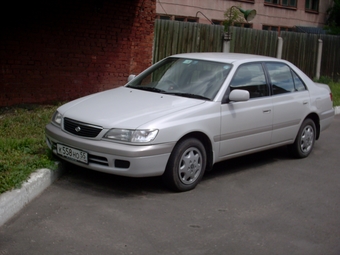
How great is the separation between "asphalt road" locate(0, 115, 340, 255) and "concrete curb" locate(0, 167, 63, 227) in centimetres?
7

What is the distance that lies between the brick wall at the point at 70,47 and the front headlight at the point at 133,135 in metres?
4.86

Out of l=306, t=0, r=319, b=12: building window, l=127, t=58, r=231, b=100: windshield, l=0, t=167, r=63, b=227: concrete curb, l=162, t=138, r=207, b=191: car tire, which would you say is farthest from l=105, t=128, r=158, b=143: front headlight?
l=306, t=0, r=319, b=12: building window

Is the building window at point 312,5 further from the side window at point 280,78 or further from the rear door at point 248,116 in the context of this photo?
the rear door at point 248,116

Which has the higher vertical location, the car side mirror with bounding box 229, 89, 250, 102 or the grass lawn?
the car side mirror with bounding box 229, 89, 250, 102

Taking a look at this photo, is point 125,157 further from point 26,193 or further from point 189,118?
point 26,193

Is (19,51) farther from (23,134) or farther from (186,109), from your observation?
(186,109)

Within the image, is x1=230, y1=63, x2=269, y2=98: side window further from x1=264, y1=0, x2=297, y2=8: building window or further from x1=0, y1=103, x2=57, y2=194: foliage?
x1=264, y1=0, x2=297, y2=8: building window

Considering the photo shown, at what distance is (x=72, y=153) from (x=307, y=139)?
12.7ft

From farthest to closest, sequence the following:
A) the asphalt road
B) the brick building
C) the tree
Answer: the tree
the brick building
the asphalt road

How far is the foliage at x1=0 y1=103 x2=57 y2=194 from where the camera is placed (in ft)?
19.5

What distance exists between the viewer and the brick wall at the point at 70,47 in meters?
10.2

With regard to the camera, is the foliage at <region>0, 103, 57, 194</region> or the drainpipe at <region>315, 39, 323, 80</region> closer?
the foliage at <region>0, 103, 57, 194</region>

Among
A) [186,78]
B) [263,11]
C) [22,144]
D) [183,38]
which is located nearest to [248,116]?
[186,78]

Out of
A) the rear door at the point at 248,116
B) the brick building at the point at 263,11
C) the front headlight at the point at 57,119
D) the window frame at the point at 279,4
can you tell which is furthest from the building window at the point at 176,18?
the front headlight at the point at 57,119
